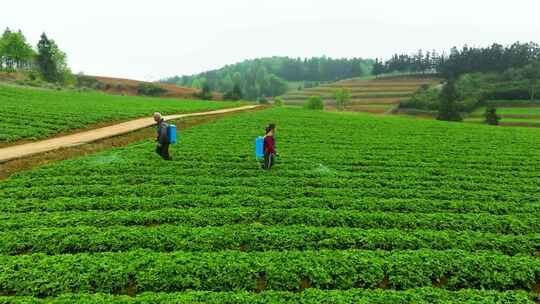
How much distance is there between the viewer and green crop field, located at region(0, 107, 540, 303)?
7273 mm

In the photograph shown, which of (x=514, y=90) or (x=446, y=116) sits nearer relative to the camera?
(x=446, y=116)

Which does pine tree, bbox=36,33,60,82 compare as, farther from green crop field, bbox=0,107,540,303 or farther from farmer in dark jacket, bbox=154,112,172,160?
farmer in dark jacket, bbox=154,112,172,160

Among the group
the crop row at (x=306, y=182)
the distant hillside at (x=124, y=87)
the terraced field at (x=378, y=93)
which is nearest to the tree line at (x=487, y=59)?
the terraced field at (x=378, y=93)

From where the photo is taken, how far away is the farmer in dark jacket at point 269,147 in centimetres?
1550

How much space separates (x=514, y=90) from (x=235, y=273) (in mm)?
110887

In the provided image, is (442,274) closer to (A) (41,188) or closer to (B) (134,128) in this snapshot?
(A) (41,188)

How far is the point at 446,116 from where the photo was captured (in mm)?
68875

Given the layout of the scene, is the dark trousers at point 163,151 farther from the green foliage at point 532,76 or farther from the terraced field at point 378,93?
the green foliage at point 532,76

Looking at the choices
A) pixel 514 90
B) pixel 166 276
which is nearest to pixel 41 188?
pixel 166 276

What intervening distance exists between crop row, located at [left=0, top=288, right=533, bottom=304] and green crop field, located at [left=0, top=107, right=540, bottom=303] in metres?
0.03

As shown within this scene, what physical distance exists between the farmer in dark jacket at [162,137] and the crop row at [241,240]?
762 centimetres

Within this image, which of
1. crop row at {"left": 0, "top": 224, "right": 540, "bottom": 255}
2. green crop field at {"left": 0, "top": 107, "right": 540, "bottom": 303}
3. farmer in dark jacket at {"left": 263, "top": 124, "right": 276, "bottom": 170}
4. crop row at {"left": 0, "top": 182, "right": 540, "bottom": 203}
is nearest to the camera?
green crop field at {"left": 0, "top": 107, "right": 540, "bottom": 303}

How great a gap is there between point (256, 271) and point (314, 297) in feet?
4.94

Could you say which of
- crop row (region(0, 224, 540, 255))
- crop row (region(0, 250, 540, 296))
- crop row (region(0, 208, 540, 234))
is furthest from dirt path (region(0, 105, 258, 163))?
crop row (region(0, 250, 540, 296))
